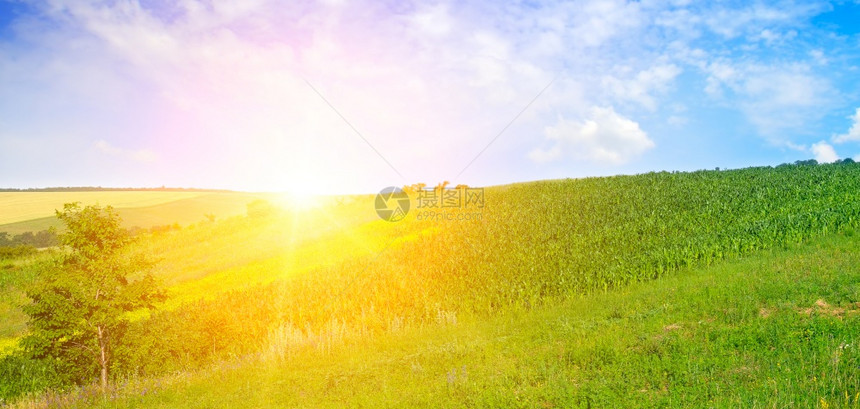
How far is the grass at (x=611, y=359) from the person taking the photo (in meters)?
Answer: 8.84

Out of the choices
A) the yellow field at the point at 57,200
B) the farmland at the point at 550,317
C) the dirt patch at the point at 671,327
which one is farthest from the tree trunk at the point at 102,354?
the yellow field at the point at 57,200

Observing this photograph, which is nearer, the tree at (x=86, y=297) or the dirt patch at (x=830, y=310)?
the dirt patch at (x=830, y=310)

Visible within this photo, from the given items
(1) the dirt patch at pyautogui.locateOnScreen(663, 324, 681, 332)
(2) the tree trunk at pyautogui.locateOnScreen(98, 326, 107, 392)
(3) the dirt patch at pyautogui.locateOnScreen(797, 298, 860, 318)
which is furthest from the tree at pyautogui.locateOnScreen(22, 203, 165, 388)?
(3) the dirt patch at pyautogui.locateOnScreen(797, 298, 860, 318)

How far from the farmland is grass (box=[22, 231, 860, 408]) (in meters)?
0.06

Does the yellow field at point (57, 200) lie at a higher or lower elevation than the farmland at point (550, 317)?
higher

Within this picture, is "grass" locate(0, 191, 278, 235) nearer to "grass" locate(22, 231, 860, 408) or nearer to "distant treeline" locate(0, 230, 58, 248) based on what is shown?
"distant treeline" locate(0, 230, 58, 248)

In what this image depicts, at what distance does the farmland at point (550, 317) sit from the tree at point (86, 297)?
0.91 m

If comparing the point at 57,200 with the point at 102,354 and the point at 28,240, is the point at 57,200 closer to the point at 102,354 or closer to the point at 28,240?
the point at 28,240

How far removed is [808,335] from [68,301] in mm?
18916

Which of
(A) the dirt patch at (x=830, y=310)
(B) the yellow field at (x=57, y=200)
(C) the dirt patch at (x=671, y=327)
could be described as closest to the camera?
(A) the dirt patch at (x=830, y=310)

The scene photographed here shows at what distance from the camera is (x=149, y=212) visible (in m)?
78.2

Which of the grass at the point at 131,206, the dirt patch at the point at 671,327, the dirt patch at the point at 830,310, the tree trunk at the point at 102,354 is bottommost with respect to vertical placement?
the tree trunk at the point at 102,354

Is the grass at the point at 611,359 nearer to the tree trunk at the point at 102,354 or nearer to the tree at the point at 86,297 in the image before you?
the tree trunk at the point at 102,354

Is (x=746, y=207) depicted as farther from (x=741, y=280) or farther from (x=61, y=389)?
Answer: (x=61, y=389)
